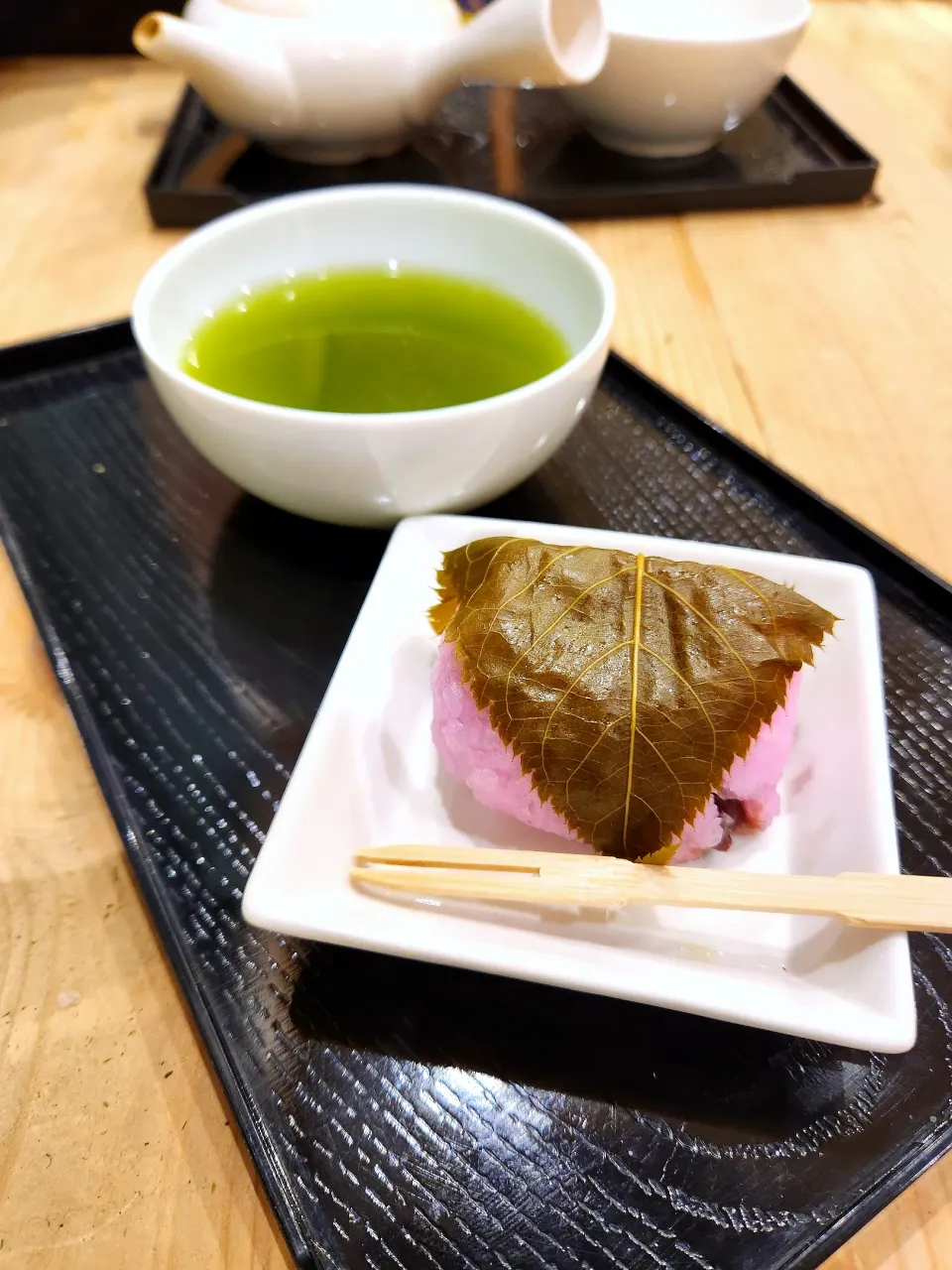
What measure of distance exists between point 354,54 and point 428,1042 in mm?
1367

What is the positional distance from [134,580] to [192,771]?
265 mm

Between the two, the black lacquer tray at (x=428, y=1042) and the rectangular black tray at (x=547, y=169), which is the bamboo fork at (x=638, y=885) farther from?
the rectangular black tray at (x=547, y=169)

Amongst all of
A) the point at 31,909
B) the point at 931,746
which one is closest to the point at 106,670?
the point at 31,909

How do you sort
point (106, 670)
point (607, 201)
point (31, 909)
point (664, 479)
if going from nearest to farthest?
point (31, 909) < point (106, 670) < point (664, 479) < point (607, 201)

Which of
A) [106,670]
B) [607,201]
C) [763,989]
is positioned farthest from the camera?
[607,201]

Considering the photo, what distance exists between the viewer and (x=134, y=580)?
908mm

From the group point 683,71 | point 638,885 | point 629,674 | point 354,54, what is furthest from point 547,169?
point 638,885

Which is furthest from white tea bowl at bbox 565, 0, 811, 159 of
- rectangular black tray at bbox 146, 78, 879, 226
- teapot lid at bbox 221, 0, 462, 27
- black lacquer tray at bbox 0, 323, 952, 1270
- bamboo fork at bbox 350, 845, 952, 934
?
Result: bamboo fork at bbox 350, 845, 952, 934

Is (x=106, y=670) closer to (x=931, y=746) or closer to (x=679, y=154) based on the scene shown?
(x=931, y=746)

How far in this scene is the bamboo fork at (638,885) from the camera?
0.56 metres

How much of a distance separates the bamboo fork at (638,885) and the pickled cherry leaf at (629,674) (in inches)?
1.3

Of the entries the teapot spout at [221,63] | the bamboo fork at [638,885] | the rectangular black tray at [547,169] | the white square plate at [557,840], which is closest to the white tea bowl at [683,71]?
the rectangular black tray at [547,169]

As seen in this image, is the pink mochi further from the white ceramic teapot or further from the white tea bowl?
the white tea bowl

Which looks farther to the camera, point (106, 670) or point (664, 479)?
point (664, 479)
